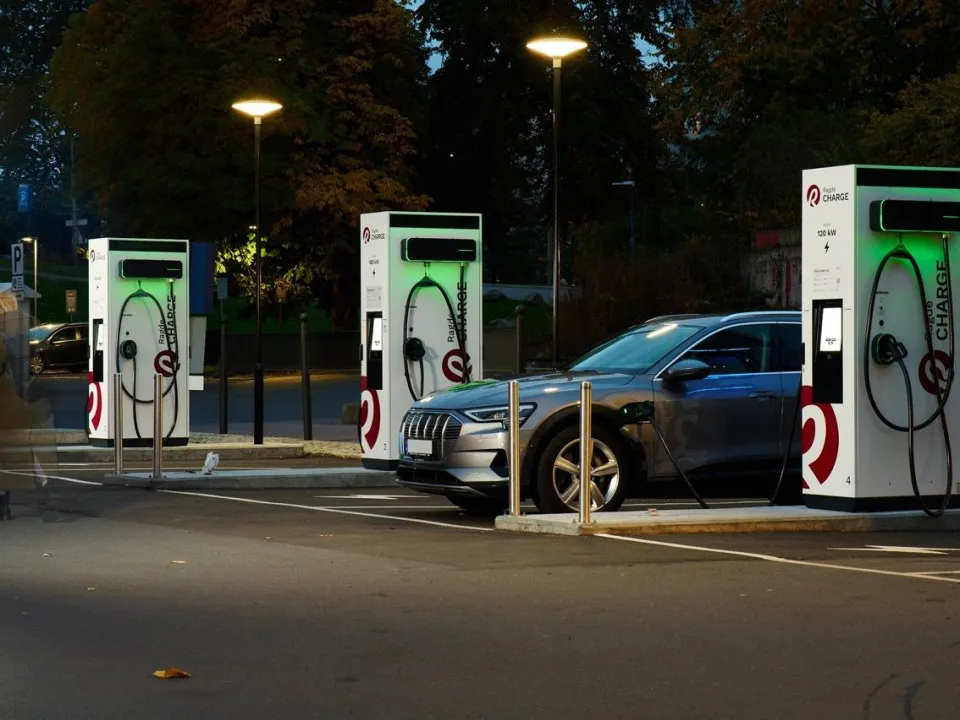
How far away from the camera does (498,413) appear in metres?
14.5

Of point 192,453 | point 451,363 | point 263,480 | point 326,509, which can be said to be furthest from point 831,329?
point 192,453

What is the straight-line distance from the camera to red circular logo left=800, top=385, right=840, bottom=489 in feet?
47.0

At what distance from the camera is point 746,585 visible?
34.9 ft

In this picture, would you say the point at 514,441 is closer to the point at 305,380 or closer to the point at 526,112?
the point at 305,380

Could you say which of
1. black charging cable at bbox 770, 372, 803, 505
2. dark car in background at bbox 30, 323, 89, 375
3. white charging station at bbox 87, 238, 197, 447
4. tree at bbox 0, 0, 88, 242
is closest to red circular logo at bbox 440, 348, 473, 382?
white charging station at bbox 87, 238, 197, 447

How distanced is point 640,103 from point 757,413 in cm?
4337

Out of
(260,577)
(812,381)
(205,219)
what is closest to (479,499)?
(812,381)

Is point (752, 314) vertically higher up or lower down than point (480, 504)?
higher up

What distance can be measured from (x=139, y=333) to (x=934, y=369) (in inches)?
517

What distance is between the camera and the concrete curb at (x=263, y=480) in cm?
1872

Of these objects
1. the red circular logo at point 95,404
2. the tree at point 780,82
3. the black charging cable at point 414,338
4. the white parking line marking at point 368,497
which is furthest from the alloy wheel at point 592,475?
the tree at point 780,82

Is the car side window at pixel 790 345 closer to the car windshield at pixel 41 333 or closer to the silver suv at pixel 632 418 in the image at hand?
the silver suv at pixel 632 418

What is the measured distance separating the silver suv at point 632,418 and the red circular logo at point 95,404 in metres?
10.8

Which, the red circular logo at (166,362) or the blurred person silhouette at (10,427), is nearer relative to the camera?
the blurred person silhouette at (10,427)
